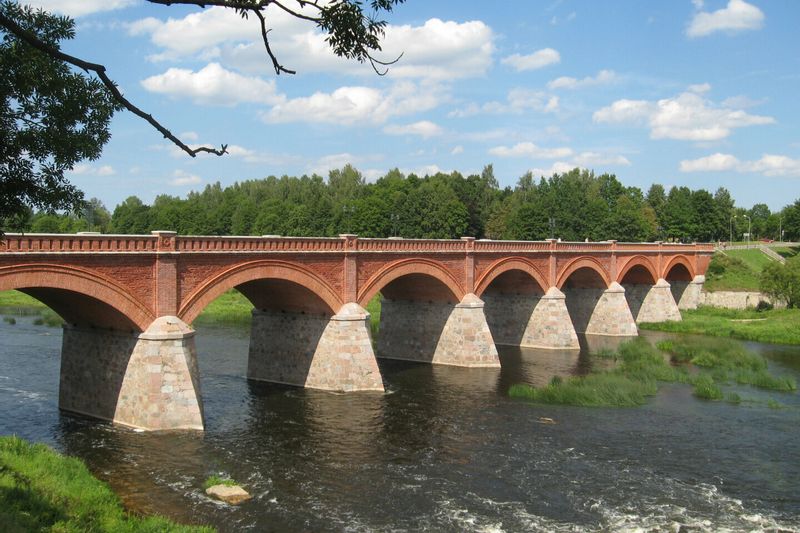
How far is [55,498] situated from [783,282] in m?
67.0

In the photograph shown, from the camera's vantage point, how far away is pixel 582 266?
55.7 m

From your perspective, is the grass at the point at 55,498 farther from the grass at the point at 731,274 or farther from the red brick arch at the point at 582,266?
the grass at the point at 731,274

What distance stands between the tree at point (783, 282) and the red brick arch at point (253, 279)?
5061 centimetres

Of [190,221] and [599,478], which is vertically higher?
[190,221]

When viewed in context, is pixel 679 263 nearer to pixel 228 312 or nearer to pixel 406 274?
pixel 406 274

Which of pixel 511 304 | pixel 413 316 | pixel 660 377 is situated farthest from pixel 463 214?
pixel 660 377

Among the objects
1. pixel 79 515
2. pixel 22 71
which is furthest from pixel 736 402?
pixel 22 71

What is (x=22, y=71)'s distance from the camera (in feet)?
30.5

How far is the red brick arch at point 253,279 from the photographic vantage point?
2792 cm

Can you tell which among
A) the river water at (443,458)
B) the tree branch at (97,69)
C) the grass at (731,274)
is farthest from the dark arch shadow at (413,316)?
the grass at (731,274)

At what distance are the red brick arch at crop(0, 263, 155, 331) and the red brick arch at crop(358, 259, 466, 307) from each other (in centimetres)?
1264

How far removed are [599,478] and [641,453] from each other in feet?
11.5

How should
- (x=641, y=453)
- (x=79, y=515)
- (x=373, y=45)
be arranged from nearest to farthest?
(x=373, y=45)
(x=79, y=515)
(x=641, y=453)

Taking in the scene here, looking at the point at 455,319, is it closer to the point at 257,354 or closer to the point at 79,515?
the point at 257,354
